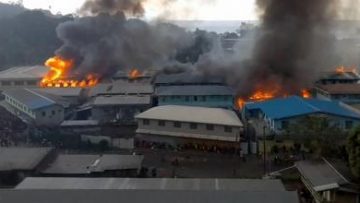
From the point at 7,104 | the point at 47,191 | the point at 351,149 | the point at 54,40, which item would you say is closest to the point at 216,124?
the point at 351,149

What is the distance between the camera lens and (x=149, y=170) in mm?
20281

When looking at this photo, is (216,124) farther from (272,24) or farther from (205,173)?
(272,24)

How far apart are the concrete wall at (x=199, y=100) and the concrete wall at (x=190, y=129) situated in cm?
540

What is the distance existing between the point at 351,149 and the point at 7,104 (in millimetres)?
22075

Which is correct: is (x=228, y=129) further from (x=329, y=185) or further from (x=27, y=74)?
(x=27, y=74)

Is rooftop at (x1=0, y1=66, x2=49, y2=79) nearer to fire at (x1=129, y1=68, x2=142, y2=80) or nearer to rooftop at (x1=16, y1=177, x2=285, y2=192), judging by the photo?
fire at (x1=129, y1=68, x2=142, y2=80)

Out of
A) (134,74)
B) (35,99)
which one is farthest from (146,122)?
(134,74)

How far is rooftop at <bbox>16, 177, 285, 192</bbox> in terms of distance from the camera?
49.8 ft

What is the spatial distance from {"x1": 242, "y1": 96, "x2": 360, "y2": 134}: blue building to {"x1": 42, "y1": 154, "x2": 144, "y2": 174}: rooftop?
755cm

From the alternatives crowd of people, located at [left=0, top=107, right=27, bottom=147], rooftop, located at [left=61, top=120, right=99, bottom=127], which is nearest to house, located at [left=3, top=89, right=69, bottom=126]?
crowd of people, located at [left=0, top=107, right=27, bottom=147]

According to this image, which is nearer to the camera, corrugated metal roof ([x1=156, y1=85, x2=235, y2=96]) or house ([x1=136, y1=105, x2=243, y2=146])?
house ([x1=136, y1=105, x2=243, y2=146])

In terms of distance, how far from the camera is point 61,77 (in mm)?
37875

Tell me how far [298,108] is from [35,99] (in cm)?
1394

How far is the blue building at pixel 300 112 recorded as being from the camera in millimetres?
23891
